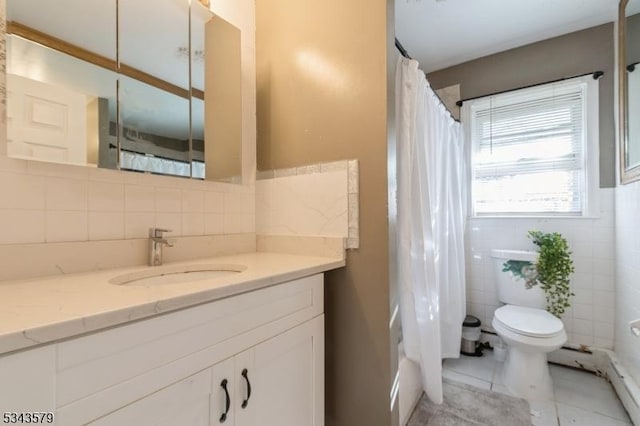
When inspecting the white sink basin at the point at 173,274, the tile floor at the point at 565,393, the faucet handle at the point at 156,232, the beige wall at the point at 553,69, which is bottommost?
the tile floor at the point at 565,393

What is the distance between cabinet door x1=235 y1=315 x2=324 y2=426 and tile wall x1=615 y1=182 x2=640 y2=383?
5.66ft

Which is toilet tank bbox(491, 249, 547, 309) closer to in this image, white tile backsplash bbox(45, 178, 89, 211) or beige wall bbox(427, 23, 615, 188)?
beige wall bbox(427, 23, 615, 188)

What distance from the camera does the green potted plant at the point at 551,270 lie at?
6.25 ft

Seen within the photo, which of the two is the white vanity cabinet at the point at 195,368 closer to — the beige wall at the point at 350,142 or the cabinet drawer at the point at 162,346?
the cabinet drawer at the point at 162,346

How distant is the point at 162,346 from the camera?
60 centimetres

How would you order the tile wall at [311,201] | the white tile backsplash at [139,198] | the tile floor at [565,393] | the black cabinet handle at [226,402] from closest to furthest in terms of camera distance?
the black cabinet handle at [226,402]
the white tile backsplash at [139,198]
the tile wall at [311,201]
the tile floor at [565,393]

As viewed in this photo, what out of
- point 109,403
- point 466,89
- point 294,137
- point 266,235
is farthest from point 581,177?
point 109,403

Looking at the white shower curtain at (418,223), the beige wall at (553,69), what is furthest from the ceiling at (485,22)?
the white shower curtain at (418,223)

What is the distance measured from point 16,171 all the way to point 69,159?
0.13 metres

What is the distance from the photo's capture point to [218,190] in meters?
1.31

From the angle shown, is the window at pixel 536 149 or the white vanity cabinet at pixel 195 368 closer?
the white vanity cabinet at pixel 195 368

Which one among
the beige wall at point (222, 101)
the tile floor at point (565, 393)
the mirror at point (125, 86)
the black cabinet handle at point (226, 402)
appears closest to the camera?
the black cabinet handle at point (226, 402)

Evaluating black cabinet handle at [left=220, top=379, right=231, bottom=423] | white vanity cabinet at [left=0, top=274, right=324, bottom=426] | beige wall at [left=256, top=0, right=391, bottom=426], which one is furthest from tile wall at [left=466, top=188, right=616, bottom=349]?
black cabinet handle at [left=220, top=379, right=231, bottom=423]

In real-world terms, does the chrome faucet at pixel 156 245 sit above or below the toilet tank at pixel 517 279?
above
